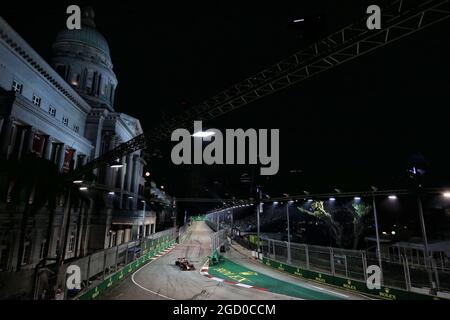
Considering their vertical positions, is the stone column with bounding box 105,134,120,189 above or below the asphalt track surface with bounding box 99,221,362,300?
above

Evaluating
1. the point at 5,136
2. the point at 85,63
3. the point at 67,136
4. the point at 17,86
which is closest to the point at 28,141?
the point at 5,136

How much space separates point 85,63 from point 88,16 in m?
17.7

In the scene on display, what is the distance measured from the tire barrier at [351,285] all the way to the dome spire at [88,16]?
59.9 meters

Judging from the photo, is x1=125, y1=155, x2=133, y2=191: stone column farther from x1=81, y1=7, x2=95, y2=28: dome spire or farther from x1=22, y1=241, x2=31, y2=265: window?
x1=81, y1=7, x2=95, y2=28: dome spire

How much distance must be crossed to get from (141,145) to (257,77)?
12.1 meters

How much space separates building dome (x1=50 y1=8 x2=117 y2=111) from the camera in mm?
47750

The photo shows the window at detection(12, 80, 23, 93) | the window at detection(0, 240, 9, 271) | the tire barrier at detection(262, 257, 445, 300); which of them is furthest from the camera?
the window at detection(12, 80, 23, 93)

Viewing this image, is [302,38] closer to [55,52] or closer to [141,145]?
[141,145]

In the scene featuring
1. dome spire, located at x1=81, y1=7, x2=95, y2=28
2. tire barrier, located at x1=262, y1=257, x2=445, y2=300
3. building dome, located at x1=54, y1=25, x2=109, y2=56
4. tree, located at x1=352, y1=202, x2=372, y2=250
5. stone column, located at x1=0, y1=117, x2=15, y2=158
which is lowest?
tire barrier, located at x1=262, y1=257, x2=445, y2=300

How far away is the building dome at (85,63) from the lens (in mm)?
47750

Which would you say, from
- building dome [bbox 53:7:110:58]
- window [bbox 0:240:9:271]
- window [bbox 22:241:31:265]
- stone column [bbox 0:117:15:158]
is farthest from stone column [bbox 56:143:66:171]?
building dome [bbox 53:7:110:58]

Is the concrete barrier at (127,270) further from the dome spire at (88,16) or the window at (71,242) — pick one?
the dome spire at (88,16)

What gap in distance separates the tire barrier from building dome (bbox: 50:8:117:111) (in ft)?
138

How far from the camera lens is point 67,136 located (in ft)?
105
